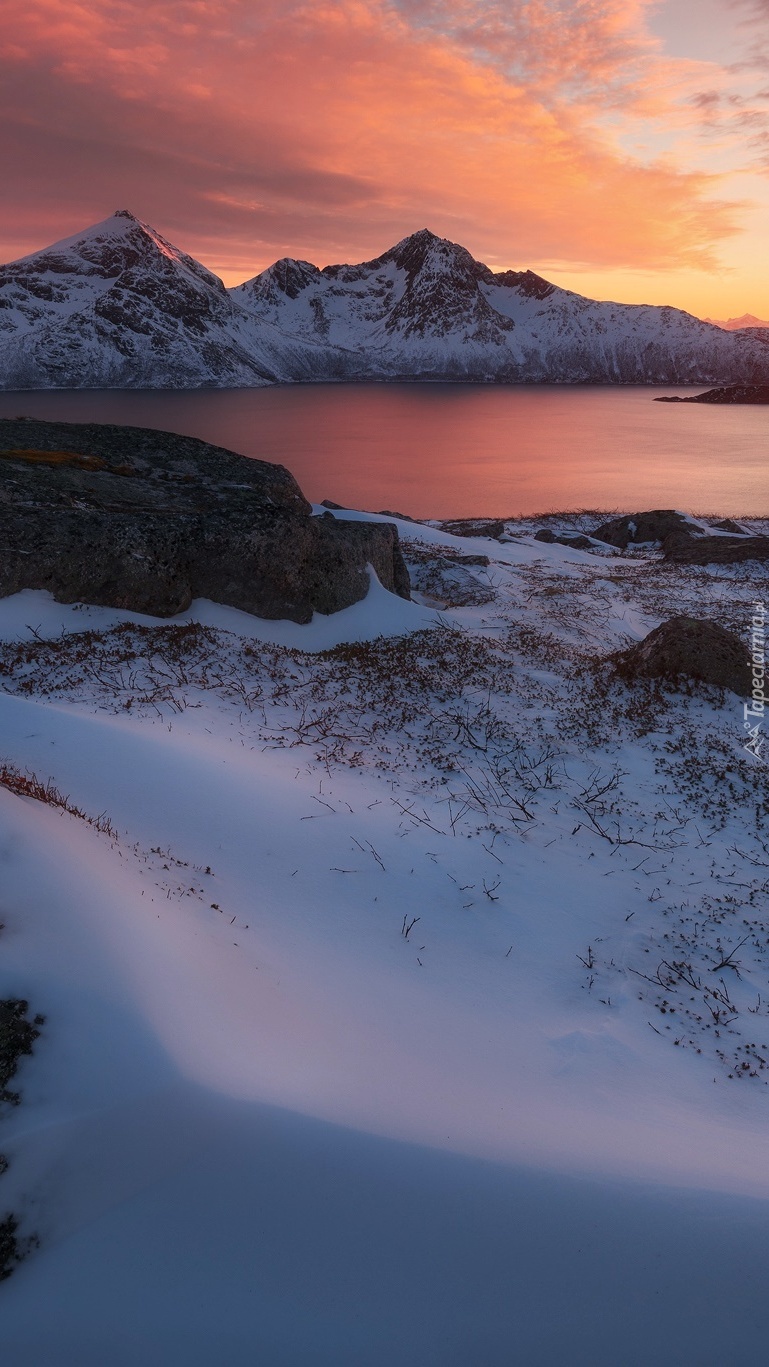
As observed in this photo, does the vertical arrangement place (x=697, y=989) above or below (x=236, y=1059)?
below

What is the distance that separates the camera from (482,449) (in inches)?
4336

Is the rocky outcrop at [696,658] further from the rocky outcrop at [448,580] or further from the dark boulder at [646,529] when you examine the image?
the dark boulder at [646,529]

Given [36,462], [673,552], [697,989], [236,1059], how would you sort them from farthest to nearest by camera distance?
[673,552]
[36,462]
[697,989]
[236,1059]

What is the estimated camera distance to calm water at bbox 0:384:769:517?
7088 cm

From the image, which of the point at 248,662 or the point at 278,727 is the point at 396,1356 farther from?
the point at 248,662

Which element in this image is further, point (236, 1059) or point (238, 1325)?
point (236, 1059)

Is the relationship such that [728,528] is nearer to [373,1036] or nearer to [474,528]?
[474,528]

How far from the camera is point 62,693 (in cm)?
974

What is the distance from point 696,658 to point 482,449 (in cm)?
10528

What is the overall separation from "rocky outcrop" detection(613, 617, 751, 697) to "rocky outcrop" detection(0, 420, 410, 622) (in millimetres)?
7059

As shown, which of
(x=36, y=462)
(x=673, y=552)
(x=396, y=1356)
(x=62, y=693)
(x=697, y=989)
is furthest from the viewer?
(x=673, y=552)

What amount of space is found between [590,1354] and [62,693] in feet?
30.8

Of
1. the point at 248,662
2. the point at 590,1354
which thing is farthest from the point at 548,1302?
the point at 248,662

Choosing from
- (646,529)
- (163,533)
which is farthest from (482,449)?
(163,533)
